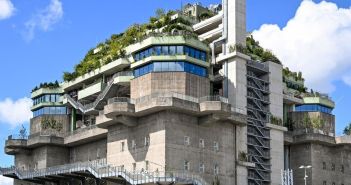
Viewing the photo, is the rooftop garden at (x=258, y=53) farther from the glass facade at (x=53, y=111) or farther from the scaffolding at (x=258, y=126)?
the glass facade at (x=53, y=111)

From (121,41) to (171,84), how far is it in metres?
21.6

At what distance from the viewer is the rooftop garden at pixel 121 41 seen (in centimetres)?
10575

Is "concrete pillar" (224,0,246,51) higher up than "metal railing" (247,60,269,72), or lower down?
higher up

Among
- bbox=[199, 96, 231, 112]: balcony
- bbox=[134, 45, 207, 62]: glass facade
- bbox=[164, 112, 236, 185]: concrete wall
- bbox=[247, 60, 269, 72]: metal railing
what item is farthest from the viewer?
bbox=[247, 60, 269, 72]: metal railing

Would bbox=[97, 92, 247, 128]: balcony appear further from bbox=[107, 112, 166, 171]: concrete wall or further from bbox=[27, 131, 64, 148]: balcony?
bbox=[27, 131, 64, 148]: balcony

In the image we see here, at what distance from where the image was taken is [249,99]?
10175cm

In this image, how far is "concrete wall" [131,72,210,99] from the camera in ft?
304

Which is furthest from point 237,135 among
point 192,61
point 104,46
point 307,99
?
point 104,46

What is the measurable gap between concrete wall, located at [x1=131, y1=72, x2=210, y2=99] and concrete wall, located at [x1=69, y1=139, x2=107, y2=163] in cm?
1724

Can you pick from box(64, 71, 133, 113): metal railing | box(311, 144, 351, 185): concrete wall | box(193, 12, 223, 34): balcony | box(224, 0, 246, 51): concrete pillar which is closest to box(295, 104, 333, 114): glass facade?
box(311, 144, 351, 185): concrete wall

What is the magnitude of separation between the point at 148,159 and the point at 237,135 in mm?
15178

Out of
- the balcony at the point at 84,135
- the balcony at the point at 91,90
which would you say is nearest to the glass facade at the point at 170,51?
the balcony at the point at 91,90

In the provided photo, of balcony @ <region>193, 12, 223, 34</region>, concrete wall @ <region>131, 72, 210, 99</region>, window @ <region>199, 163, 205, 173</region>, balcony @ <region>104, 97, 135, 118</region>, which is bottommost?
window @ <region>199, 163, 205, 173</region>

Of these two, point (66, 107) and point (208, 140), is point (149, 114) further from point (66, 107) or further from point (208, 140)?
point (66, 107)
